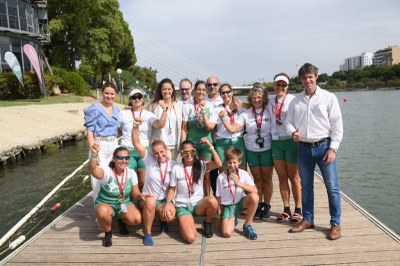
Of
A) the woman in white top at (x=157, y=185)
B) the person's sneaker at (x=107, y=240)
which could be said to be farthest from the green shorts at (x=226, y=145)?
the person's sneaker at (x=107, y=240)

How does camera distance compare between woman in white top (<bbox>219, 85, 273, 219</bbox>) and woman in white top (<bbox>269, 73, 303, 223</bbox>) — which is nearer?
woman in white top (<bbox>269, 73, 303, 223</bbox>)

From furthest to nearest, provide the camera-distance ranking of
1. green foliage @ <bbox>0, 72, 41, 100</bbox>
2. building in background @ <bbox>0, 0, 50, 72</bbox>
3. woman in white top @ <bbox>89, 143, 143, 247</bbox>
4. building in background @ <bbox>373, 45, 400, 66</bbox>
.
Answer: building in background @ <bbox>373, 45, 400, 66</bbox>
building in background @ <bbox>0, 0, 50, 72</bbox>
green foliage @ <bbox>0, 72, 41, 100</bbox>
woman in white top @ <bbox>89, 143, 143, 247</bbox>

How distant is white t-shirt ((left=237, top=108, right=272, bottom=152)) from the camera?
4871 millimetres

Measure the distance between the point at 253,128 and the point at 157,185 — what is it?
1482mm

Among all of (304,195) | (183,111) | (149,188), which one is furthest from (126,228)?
(304,195)

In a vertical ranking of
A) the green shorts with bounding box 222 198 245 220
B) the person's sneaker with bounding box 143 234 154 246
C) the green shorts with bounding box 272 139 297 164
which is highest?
the green shorts with bounding box 272 139 297 164

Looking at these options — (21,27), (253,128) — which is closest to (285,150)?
(253,128)

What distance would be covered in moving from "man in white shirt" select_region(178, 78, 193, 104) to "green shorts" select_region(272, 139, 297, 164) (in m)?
1.54

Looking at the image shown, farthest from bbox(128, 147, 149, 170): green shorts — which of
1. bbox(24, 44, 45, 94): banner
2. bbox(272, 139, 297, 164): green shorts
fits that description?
bbox(24, 44, 45, 94): banner

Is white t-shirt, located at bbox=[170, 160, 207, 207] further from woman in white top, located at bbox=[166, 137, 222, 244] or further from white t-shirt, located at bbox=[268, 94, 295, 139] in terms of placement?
white t-shirt, located at bbox=[268, 94, 295, 139]

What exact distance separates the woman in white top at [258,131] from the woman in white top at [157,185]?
945 millimetres

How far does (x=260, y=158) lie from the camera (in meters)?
4.95

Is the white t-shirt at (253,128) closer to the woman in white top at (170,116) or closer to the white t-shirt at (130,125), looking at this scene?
the woman in white top at (170,116)

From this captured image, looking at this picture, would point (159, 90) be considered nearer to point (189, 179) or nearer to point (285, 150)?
point (189, 179)
